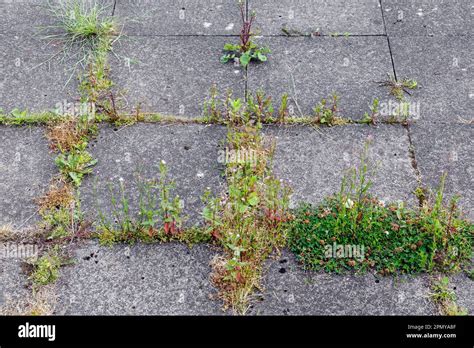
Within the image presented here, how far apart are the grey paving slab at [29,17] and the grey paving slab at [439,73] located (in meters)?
2.63

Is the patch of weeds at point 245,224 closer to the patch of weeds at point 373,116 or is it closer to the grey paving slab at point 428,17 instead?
the patch of weeds at point 373,116

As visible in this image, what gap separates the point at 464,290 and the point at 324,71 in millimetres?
2137

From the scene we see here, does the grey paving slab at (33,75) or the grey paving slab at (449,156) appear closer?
the grey paving slab at (449,156)

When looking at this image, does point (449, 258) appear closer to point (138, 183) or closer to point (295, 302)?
point (295, 302)

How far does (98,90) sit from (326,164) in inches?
73.2

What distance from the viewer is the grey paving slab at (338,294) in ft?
11.7

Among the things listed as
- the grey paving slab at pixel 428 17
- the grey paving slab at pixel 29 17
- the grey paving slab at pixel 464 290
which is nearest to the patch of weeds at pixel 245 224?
the grey paving slab at pixel 464 290

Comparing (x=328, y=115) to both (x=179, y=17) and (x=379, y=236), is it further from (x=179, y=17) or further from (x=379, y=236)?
(x=179, y=17)

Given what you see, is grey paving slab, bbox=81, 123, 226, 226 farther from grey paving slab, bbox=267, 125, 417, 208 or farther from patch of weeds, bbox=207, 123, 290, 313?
grey paving slab, bbox=267, 125, 417, 208

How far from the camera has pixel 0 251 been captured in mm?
3844

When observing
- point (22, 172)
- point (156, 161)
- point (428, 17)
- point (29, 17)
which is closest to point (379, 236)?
point (156, 161)

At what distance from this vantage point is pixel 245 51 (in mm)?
5125
